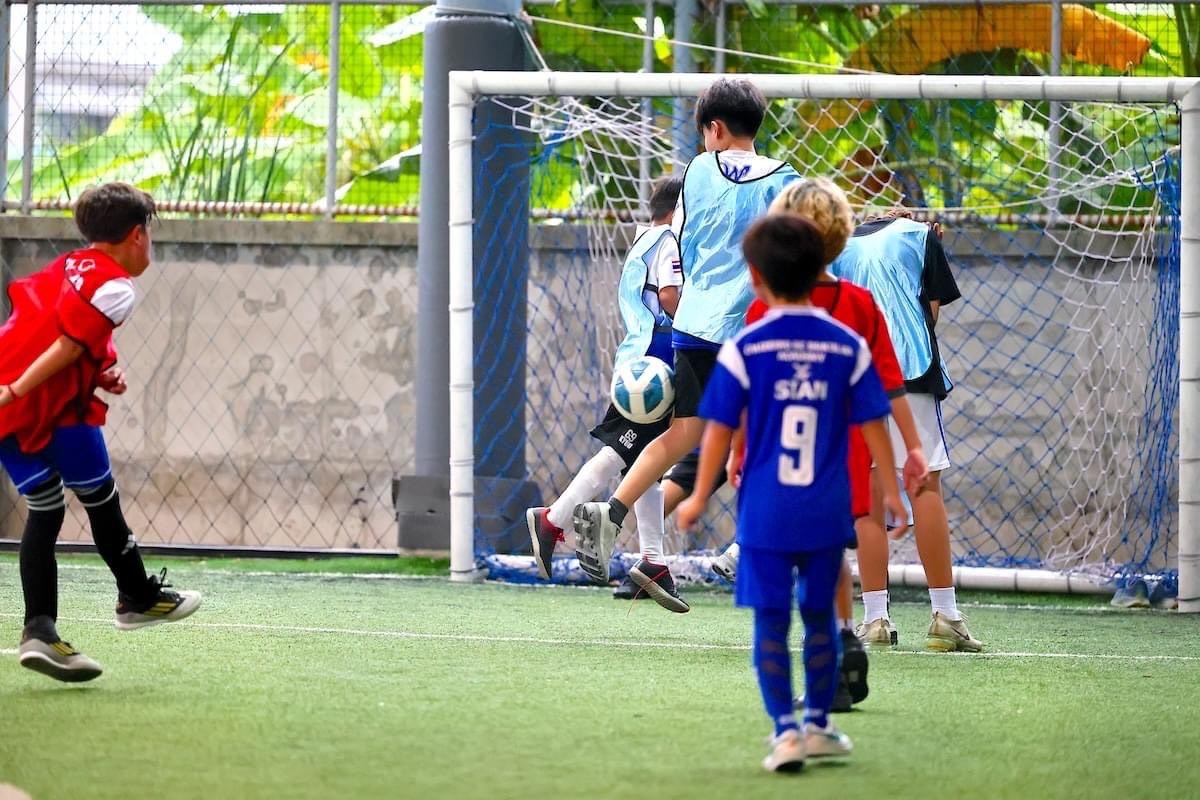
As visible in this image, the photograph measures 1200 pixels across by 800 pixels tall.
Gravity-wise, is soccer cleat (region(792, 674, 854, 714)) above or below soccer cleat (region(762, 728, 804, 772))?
below

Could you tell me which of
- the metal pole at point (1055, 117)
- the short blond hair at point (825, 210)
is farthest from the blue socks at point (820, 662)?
the metal pole at point (1055, 117)

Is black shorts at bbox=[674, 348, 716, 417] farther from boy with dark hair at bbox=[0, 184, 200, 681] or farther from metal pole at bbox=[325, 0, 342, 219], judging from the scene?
metal pole at bbox=[325, 0, 342, 219]

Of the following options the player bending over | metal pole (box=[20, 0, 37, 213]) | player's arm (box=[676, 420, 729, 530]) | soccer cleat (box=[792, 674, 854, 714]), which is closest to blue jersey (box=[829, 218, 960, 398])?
the player bending over

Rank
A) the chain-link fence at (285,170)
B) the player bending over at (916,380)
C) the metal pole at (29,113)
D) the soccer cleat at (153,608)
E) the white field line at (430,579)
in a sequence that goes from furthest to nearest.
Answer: the metal pole at (29,113) < the chain-link fence at (285,170) < the white field line at (430,579) < the player bending over at (916,380) < the soccer cleat at (153,608)

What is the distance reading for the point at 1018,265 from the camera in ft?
29.7

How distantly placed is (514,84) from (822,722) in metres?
4.72

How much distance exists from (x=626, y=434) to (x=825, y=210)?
2589mm

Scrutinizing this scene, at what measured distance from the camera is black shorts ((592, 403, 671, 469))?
→ 685 centimetres

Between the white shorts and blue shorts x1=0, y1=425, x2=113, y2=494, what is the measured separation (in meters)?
2.64

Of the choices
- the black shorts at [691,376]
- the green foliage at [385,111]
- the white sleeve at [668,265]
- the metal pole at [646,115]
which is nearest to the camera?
the black shorts at [691,376]

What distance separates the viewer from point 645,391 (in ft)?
21.1

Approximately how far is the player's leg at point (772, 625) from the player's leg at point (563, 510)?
2.92m

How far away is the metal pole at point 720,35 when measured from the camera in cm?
947

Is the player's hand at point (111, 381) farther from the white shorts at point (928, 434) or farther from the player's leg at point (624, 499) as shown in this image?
the white shorts at point (928, 434)
